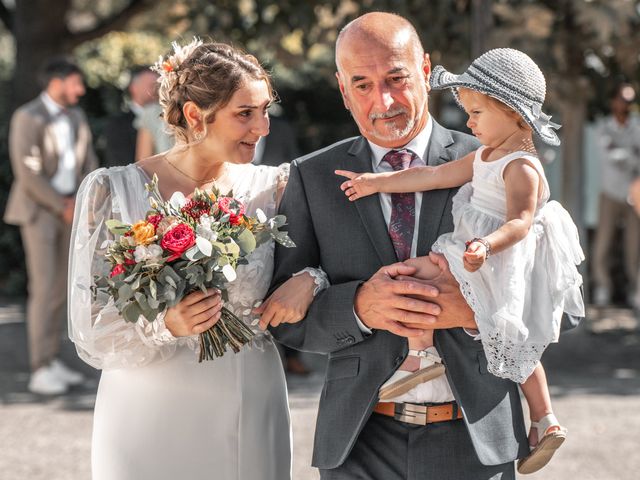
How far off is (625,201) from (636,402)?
180 inches

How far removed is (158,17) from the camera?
1138cm

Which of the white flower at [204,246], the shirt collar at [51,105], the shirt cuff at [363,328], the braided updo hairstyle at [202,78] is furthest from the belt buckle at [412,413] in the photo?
the shirt collar at [51,105]

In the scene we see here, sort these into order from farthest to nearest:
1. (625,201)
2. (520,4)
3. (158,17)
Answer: (625,201) → (158,17) → (520,4)

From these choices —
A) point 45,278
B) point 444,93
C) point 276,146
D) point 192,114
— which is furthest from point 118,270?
point 444,93

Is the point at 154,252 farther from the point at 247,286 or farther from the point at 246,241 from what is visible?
the point at 247,286

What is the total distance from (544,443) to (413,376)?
474 mm

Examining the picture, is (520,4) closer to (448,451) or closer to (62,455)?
(62,455)

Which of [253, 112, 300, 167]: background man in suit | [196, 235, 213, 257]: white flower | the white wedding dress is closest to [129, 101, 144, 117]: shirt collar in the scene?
[253, 112, 300, 167]: background man in suit

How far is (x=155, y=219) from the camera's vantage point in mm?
3502

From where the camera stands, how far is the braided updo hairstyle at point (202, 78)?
12.7ft

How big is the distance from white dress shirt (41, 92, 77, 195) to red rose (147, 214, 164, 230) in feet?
16.8

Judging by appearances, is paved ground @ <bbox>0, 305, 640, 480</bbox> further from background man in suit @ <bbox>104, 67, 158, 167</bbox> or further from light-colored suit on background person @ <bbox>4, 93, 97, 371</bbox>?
background man in suit @ <bbox>104, 67, 158, 167</bbox>

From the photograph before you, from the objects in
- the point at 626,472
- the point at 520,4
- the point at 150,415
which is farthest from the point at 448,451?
the point at 520,4

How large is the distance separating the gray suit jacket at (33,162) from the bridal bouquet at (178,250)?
16.1 feet
